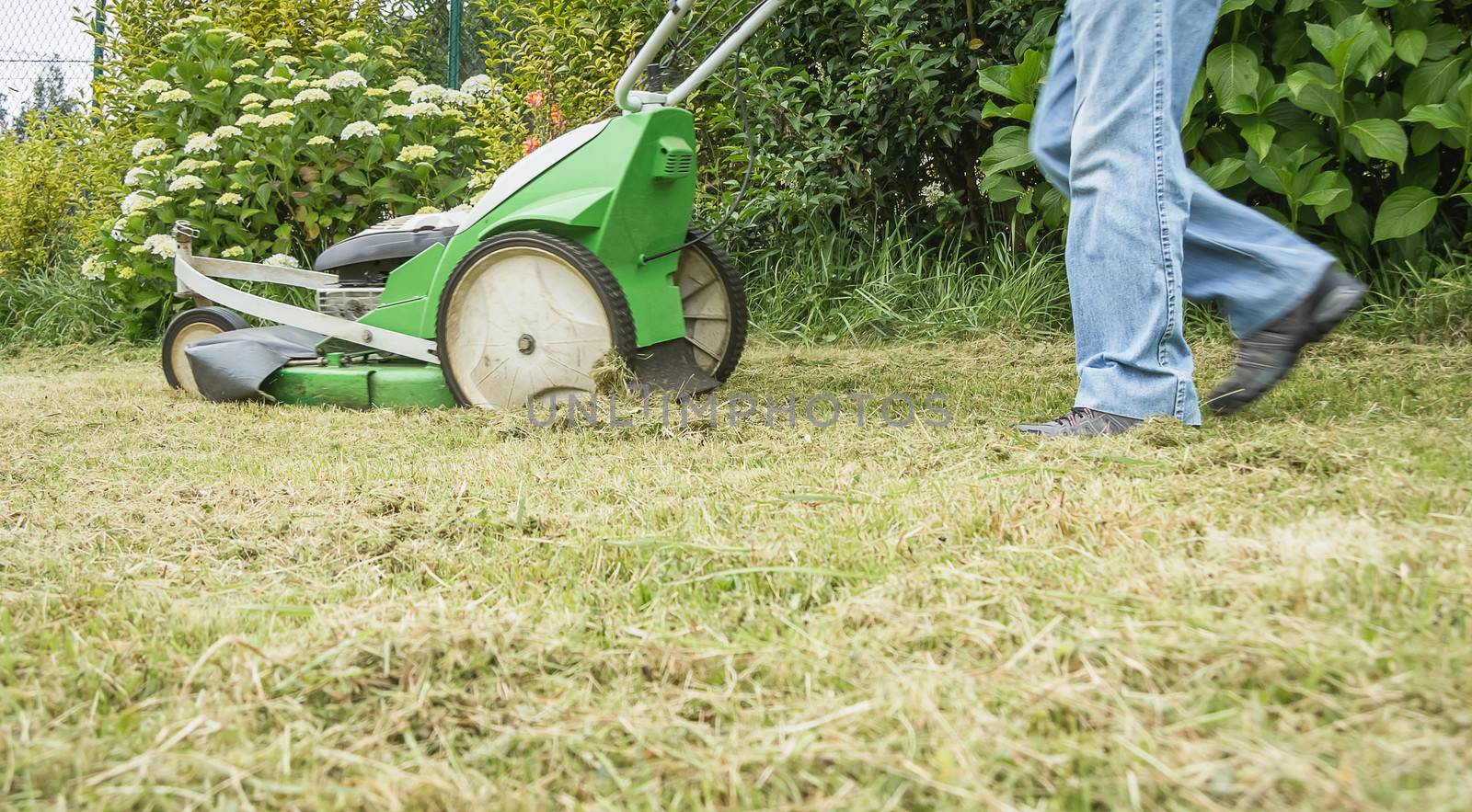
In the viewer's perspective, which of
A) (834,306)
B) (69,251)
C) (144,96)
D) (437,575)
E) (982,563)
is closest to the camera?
(982,563)

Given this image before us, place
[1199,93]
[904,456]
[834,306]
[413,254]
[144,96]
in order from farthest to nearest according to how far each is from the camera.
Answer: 1. [144,96]
2. [834,306]
3. [1199,93]
4. [413,254]
5. [904,456]

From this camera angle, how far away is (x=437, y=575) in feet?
4.18

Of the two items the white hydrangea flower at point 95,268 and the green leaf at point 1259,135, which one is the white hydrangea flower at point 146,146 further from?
the green leaf at point 1259,135

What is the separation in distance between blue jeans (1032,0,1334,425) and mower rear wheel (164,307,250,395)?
229cm

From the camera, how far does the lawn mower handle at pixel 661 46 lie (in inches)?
93.2

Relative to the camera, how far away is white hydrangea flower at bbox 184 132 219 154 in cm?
420

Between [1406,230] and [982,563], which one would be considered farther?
[1406,230]

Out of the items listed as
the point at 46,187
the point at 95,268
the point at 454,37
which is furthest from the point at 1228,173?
the point at 46,187

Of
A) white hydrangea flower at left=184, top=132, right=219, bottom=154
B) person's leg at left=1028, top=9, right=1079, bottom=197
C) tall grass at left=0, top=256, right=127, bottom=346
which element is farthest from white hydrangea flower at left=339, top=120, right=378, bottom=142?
person's leg at left=1028, top=9, right=1079, bottom=197

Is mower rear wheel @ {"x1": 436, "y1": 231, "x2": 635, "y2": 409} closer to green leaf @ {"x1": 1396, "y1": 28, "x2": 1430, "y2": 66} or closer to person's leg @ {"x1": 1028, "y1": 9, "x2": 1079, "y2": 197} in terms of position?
person's leg @ {"x1": 1028, "y1": 9, "x2": 1079, "y2": 197}

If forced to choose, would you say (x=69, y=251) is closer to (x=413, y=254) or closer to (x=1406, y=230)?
(x=413, y=254)

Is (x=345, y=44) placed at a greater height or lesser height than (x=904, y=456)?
greater

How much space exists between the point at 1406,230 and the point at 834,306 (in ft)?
5.92

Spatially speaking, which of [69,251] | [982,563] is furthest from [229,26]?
[982,563]
